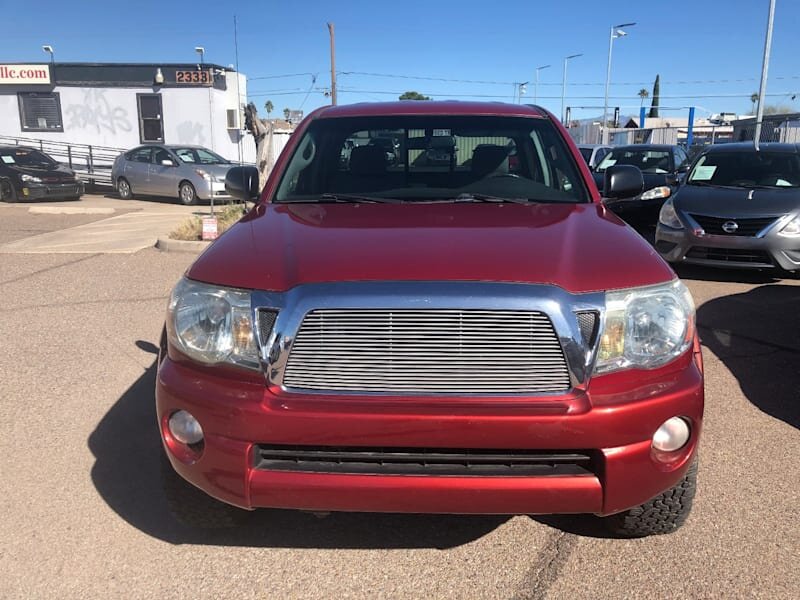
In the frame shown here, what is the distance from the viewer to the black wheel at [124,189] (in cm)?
1908

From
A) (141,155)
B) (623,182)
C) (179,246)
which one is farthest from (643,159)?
(141,155)

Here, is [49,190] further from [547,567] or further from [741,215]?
[547,567]

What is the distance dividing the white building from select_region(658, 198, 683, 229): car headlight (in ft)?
56.1

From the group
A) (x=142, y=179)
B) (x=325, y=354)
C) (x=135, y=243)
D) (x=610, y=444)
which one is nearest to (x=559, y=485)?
(x=610, y=444)

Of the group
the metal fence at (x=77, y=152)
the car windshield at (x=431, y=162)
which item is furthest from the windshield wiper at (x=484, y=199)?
the metal fence at (x=77, y=152)

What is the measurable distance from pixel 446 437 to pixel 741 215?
6.53 metres

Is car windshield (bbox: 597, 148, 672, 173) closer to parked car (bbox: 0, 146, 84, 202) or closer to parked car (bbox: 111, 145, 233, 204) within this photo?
parked car (bbox: 111, 145, 233, 204)

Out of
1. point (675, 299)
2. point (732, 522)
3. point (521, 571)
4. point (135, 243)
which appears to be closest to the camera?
point (675, 299)

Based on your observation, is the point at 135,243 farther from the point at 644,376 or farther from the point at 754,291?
the point at 644,376

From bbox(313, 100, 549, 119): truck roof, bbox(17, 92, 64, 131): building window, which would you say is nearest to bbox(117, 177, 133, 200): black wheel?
bbox(17, 92, 64, 131): building window

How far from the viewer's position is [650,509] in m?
2.61

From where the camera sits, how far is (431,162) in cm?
370

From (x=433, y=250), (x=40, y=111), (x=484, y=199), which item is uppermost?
(x=40, y=111)

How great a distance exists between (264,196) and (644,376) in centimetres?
214
